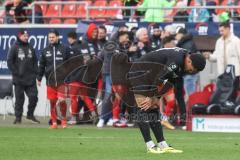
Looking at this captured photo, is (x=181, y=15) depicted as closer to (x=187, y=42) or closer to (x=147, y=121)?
(x=187, y=42)

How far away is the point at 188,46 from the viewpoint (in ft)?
66.5

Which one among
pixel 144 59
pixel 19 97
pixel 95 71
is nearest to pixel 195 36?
pixel 95 71

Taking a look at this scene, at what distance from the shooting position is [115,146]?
15.0 meters

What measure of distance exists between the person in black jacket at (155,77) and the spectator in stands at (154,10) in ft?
31.1

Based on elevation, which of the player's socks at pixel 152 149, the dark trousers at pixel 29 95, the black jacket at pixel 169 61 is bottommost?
the dark trousers at pixel 29 95

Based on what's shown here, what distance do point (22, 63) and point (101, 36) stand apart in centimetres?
208

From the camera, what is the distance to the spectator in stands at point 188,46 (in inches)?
797

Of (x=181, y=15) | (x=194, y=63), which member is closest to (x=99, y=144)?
(x=194, y=63)

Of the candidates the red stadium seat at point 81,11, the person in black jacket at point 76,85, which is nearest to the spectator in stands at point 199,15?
the person in black jacket at point 76,85

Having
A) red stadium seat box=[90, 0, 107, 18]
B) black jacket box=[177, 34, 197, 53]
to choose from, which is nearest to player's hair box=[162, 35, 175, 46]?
black jacket box=[177, 34, 197, 53]

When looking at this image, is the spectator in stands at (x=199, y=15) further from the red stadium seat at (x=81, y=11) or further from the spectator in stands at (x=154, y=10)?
the red stadium seat at (x=81, y=11)

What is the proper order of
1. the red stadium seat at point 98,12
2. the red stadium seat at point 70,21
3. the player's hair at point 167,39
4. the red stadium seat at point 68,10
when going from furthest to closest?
the red stadium seat at point 68,10 → the red stadium seat at point 98,12 → the red stadium seat at point 70,21 → the player's hair at point 167,39

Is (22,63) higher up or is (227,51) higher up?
(227,51)

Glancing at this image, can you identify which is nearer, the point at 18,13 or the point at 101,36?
the point at 101,36
